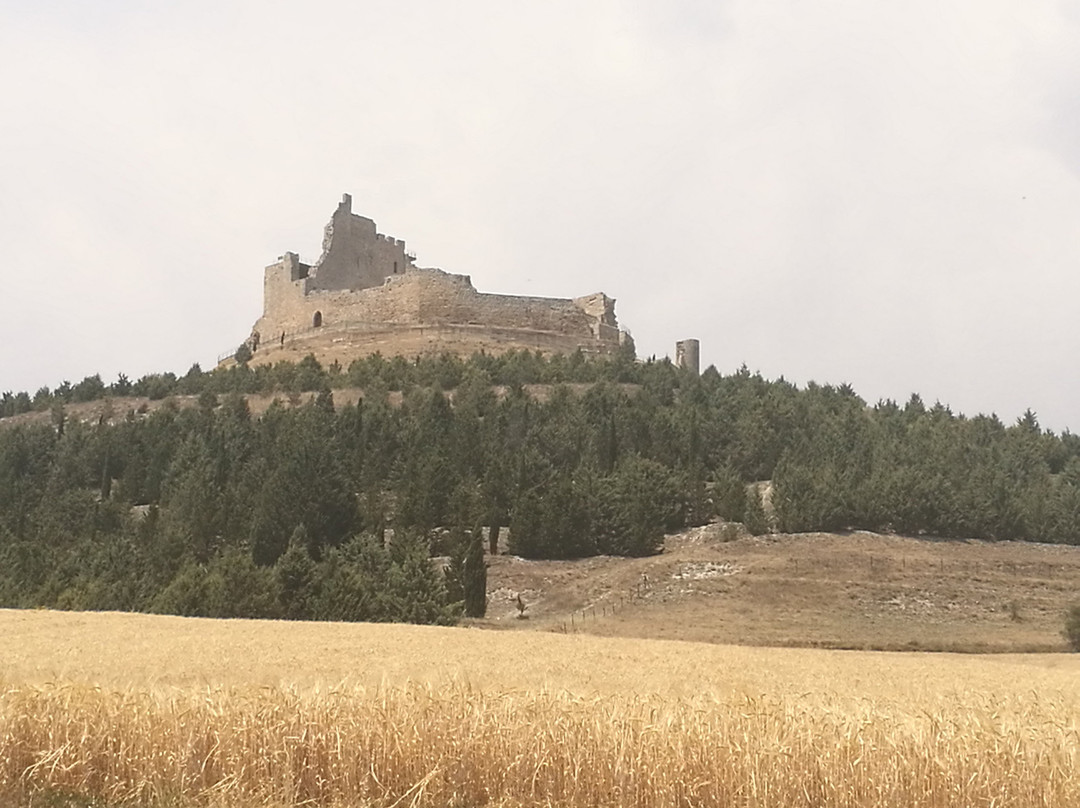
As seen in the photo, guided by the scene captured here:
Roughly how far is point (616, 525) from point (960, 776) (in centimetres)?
3148

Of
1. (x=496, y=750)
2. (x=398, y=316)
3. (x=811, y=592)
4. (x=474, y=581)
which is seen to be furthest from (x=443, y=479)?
(x=496, y=750)

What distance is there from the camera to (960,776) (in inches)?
293

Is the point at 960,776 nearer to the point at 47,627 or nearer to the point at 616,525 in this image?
the point at 47,627

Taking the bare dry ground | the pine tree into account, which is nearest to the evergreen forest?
the pine tree

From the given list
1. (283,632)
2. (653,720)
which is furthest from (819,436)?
(653,720)

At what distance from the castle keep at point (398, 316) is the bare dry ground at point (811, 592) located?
27451mm

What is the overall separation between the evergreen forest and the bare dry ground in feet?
6.63

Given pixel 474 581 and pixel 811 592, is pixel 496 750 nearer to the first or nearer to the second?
pixel 474 581

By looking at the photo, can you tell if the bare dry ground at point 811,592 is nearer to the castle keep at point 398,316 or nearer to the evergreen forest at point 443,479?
the evergreen forest at point 443,479

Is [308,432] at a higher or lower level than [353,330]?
lower

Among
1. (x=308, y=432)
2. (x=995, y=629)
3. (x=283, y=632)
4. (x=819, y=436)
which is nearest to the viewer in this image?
(x=283, y=632)

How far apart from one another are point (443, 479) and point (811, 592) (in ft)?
47.2

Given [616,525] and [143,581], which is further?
[616,525]

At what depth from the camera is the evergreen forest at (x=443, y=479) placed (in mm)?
31047
